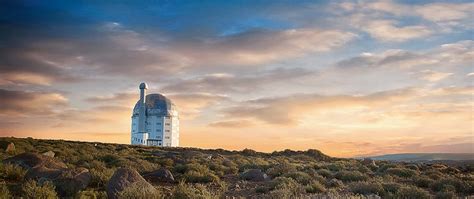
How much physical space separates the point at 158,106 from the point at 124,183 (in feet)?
202

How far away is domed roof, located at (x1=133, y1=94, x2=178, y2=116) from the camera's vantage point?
229 feet

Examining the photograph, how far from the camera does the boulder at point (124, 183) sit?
9578mm

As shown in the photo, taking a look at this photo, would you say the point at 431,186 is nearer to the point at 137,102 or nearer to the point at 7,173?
the point at 7,173

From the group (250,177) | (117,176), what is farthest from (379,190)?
(117,176)

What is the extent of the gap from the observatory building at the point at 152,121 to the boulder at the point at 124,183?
5889 centimetres

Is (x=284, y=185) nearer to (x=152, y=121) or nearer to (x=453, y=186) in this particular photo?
(x=453, y=186)

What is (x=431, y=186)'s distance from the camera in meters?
16.2

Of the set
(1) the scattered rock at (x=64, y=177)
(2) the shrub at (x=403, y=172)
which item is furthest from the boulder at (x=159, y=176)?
(2) the shrub at (x=403, y=172)

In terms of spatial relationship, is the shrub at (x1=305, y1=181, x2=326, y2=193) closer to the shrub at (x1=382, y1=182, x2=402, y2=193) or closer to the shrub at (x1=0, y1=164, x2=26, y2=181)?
the shrub at (x1=382, y1=182, x2=402, y2=193)

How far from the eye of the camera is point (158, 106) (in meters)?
70.4

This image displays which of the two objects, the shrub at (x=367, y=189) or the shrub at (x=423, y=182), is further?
the shrub at (x=423, y=182)

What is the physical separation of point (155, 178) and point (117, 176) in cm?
584

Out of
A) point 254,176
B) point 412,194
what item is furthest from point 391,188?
point 254,176

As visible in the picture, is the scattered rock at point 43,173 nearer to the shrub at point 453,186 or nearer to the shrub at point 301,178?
the shrub at point 301,178
